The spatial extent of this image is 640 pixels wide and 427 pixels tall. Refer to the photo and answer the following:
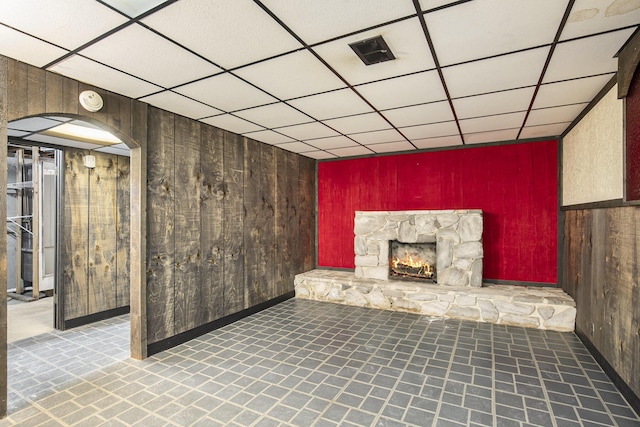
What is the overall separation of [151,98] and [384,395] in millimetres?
3687

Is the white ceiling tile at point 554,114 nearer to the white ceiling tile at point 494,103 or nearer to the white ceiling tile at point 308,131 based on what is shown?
the white ceiling tile at point 494,103

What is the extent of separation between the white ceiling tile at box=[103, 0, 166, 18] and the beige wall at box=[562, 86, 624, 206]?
12.3 feet

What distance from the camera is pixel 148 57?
2.44 metres

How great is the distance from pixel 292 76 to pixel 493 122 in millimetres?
2932

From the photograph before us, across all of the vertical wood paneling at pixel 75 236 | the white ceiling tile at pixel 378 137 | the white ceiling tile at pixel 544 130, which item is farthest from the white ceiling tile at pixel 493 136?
the vertical wood paneling at pixel 75 236

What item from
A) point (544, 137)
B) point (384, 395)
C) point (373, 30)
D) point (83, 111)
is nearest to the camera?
point (373, 30)

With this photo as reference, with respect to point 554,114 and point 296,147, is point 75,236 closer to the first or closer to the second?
point 296,147

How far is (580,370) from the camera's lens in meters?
3.05

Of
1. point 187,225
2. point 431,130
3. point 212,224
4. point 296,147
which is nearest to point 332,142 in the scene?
point 296,147

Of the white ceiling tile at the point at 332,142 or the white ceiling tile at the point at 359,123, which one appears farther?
the white ceiling tile at the point at 332,142

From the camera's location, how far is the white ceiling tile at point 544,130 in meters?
4.36

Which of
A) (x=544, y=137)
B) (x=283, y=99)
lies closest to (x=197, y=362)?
(x=283, y=99)

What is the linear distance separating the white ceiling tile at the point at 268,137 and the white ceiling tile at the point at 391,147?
1.56 m

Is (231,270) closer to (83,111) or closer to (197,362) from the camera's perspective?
(197,362)
